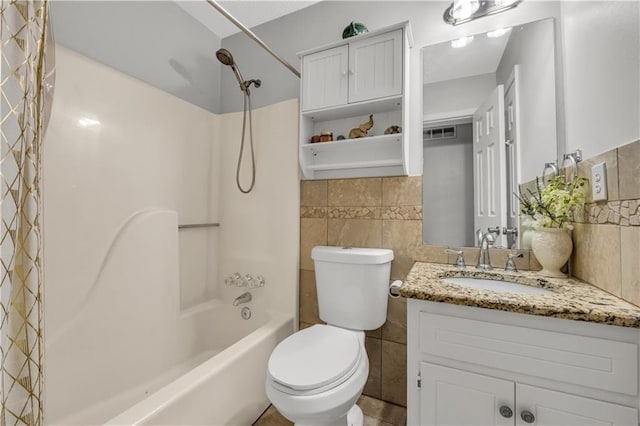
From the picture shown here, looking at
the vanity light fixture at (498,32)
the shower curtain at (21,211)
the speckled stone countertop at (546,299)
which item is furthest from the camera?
the vanity light fixture at (498,32)

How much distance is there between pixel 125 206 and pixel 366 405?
1733mm

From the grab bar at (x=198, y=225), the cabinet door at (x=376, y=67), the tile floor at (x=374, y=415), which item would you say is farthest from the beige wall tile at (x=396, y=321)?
the grab bar at (x=198, y=225)

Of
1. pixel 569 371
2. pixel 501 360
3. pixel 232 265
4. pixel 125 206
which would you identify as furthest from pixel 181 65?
pixel 569 371

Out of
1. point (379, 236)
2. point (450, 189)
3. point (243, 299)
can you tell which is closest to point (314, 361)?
point (379, 236)

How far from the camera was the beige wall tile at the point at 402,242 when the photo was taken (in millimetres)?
1496

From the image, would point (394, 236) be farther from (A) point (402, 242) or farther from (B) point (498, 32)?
(B) point (498, 32)

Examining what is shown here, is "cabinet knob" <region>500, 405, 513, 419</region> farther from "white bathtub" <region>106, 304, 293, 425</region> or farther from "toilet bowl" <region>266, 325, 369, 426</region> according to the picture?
"white bathtub" <region>106, 304, 293, 425</region>

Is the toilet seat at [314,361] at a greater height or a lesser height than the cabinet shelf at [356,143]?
lesser

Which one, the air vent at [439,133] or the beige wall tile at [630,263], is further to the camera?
the air vent at [439,133]

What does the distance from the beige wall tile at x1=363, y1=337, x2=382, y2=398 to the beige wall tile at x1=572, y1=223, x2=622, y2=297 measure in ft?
3.27

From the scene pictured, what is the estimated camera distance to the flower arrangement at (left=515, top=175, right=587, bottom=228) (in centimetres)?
102

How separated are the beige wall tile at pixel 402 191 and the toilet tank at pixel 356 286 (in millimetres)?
297

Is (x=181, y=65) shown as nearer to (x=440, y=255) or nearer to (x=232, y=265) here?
(x=232, y=265)

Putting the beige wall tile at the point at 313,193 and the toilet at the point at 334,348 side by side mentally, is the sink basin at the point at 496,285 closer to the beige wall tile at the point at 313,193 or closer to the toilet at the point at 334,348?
the toilet at the point at 334,348
